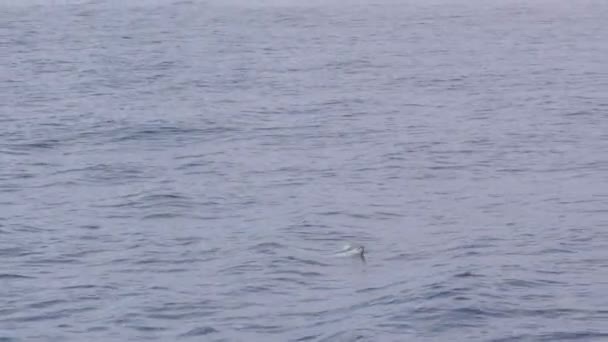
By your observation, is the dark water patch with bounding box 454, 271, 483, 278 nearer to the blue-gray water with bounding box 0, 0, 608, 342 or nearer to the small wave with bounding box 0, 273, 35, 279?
the blue-gray water with bounding box 0, 0, 608, 342

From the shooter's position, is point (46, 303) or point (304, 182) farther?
point (304, 182)

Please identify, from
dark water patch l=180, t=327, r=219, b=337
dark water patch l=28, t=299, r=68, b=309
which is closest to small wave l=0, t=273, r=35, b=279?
dark water patch l=28, t=299, r=68, b=309

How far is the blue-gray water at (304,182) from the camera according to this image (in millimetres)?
19328

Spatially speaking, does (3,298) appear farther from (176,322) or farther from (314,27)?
(314,27)

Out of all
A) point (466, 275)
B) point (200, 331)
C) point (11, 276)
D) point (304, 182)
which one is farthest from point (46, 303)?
point (304, 182)

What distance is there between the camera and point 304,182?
27.7 meters

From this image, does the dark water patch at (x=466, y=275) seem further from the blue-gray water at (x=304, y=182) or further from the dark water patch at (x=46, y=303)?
the dark water patch at (x=46, y=303)

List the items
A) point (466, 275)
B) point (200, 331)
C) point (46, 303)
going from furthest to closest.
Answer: point (466, 275)
point (46, 303)
point (200, 331)

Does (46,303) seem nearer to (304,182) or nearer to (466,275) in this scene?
(466,275)

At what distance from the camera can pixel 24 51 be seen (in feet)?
149

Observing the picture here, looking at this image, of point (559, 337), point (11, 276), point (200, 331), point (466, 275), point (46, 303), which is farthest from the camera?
point (11, 276)

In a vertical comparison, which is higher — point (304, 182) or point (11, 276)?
point (11, 276)

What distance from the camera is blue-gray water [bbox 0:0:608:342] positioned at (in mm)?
19328

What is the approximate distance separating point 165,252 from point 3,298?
10.8ft
